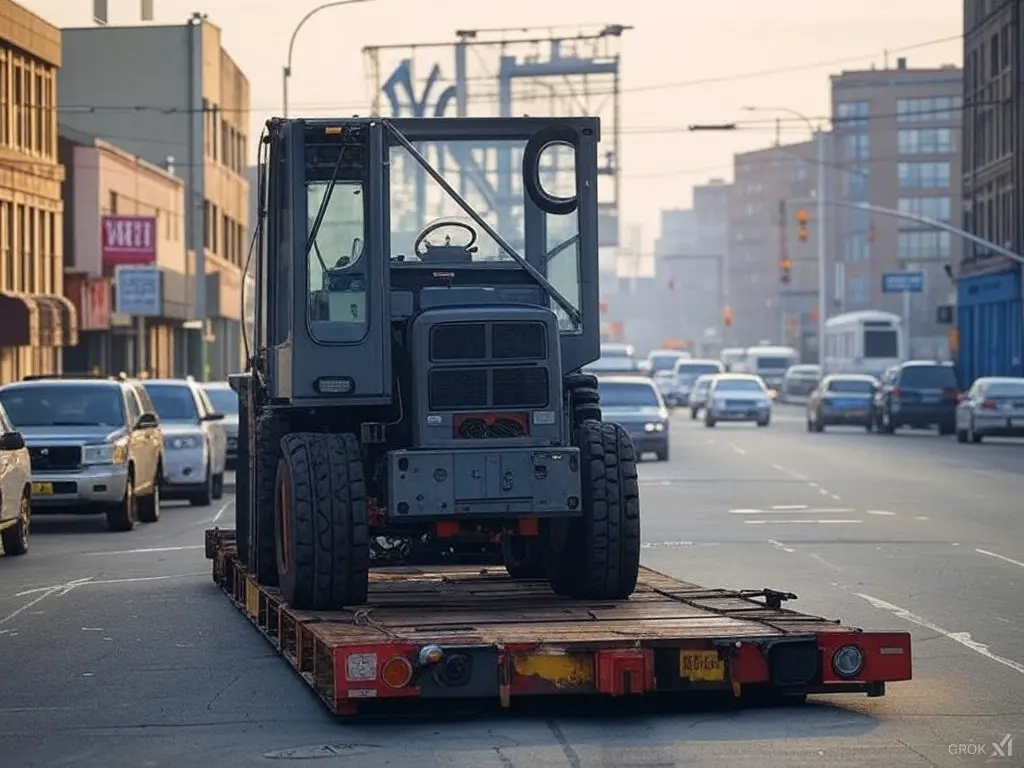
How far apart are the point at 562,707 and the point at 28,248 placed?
145 ft

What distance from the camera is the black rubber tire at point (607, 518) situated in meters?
13.6

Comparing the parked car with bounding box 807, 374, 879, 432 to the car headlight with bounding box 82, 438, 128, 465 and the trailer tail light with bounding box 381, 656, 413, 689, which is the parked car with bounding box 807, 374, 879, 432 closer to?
the car headlight with bounding box 82, 438, 128, 465

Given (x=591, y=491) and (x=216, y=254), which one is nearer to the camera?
(x=591, y=491)

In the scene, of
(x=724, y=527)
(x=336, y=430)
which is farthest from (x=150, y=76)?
(x=336, y=430)

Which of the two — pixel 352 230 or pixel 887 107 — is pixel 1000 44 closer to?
pixel 352 230

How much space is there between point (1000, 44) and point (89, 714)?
66.8 meters

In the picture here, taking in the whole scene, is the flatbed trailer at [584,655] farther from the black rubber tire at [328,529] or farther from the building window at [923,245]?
the building window at [923,245]

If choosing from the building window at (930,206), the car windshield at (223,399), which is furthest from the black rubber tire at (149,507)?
the building window at (930,206)

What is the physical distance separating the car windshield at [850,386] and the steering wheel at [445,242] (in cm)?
5062

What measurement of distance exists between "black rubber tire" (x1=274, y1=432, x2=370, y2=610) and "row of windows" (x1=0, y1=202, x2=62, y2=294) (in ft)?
129

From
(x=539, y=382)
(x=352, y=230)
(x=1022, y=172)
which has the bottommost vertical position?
(x=539, y=382)

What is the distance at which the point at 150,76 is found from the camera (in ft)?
259

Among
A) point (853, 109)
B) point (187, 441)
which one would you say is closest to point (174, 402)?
point (187, 441)

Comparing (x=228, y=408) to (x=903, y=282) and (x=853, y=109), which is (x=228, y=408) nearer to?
(x=903, y=282)
